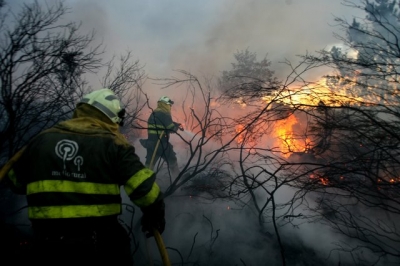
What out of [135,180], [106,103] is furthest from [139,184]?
[106,103]

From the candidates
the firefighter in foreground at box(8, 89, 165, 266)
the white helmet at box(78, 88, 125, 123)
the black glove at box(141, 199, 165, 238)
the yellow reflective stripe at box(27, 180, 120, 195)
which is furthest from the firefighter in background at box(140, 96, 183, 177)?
the yellow reflective stripe at box(27, 180, 120, 195)

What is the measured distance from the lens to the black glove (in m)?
1.93

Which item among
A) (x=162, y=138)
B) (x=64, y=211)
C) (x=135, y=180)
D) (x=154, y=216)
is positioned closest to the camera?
(x=64, y=211)

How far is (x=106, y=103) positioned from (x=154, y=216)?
1.01 m

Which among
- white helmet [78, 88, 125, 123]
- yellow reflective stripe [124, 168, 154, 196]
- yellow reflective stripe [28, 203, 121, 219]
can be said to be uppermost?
white helmet [78, 88, 125, 123]

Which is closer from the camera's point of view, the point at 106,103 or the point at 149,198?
the point at 149,198

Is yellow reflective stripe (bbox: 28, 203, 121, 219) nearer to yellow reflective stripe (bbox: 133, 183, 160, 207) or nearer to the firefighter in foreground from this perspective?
the firefighter in foreground

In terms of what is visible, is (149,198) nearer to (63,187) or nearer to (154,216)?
(154,216)

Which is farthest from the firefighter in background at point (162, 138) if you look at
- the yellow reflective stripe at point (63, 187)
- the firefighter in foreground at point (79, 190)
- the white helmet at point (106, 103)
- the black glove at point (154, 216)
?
the yellow reflective stripe at point (63, 187)

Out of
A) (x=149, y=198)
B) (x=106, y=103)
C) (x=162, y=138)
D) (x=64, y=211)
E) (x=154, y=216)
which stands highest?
(x=162, y=138)

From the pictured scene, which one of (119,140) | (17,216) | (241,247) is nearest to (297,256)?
(241,247)

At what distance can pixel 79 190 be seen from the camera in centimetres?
172

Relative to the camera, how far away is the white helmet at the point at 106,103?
2.09 metres

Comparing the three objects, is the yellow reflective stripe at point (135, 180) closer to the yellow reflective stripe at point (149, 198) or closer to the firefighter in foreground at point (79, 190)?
the firefighter in foreground at point (79, 190)
